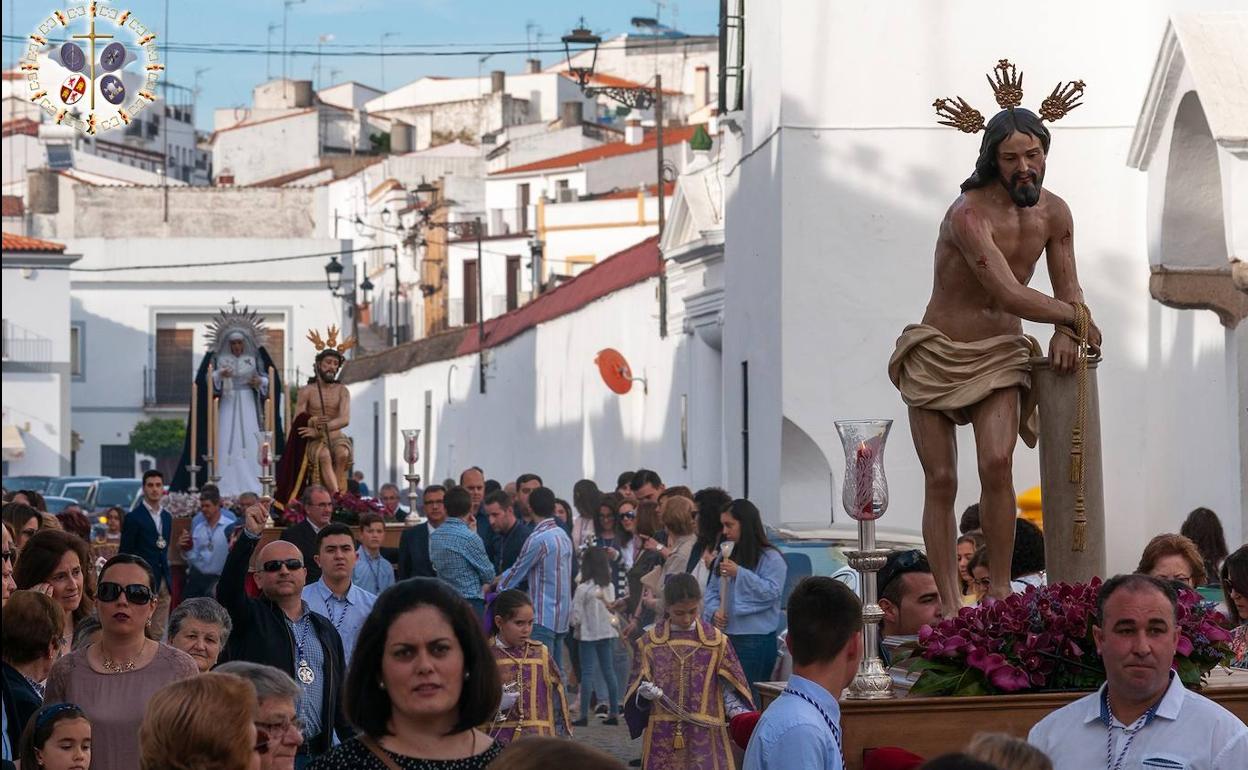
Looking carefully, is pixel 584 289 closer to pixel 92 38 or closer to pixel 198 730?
pixel 92 38

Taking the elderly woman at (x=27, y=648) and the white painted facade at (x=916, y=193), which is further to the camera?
the white painted facade at (x=916, y=193)

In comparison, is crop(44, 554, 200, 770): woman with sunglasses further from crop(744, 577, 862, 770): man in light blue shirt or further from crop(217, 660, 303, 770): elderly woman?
crop(744, 577, 862, 770): man in light blue shirt

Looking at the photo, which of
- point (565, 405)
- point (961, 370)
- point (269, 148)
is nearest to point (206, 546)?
point (961, 370)

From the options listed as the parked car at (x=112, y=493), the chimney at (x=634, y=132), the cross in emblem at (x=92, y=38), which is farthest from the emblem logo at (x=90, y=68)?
the chimney at (x=634, y=132)

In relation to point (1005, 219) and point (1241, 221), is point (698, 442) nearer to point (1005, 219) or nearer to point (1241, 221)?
point (1241, 221)

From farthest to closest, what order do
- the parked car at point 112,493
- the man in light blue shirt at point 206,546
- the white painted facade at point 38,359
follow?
the white painted facade at point 38,359, the parked car at point 112,493, the man in light blue shirt at point 206,546

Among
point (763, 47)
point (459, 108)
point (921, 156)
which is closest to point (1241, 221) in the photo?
point (921, 156)

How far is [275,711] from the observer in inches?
205

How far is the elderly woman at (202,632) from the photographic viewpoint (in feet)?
23.9

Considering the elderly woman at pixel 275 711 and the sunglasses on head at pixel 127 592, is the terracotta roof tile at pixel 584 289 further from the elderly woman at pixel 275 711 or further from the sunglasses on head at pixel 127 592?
the elderly woman at pixel 275 711

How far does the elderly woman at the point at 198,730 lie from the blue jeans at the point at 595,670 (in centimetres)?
957

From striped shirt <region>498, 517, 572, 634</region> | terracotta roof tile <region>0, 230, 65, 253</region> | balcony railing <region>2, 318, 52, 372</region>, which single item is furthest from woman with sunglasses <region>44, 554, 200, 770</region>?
balcony railing <region>2, 318, 52, 372</region>

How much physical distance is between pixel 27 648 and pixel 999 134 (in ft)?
12.4

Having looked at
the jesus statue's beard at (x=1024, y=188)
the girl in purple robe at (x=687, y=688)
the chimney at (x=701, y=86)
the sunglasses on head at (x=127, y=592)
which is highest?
the chimney at (x=701, y=86)
